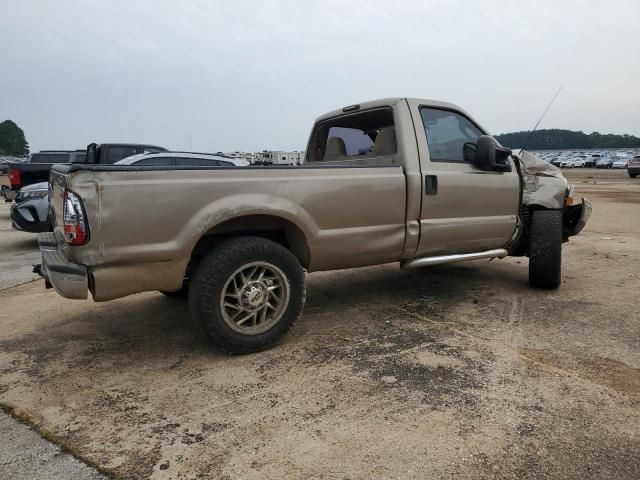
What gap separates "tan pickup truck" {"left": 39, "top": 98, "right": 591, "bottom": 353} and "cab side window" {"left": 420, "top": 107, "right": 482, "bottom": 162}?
0.5 inches

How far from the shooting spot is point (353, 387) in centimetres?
286

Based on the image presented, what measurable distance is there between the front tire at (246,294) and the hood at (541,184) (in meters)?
2.81

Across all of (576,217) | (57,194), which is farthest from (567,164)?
(57,194)

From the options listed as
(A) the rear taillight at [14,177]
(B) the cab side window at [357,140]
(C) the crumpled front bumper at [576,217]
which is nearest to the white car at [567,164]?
(C) the crumpled front bumper at [576,217]

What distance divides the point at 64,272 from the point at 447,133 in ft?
11.1

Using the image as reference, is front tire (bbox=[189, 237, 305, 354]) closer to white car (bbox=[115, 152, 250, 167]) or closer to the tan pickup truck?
the tan pickup truck

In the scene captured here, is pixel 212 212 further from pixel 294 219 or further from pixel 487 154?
pixel 487 154

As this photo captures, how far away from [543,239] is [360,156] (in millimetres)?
2002

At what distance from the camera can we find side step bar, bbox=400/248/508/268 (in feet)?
13.7

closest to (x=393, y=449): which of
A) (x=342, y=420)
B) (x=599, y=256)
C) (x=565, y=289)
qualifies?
(x=342, y=420)

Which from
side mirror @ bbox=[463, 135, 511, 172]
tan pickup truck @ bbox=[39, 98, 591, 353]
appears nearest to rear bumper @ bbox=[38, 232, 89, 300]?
tan pickup truck @ bbox=[39, 98, 591, 353]

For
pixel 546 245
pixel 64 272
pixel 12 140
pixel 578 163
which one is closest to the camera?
pixel 64 272

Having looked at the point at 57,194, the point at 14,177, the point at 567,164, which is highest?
the point at 14,177

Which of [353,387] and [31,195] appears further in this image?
[31,195]
